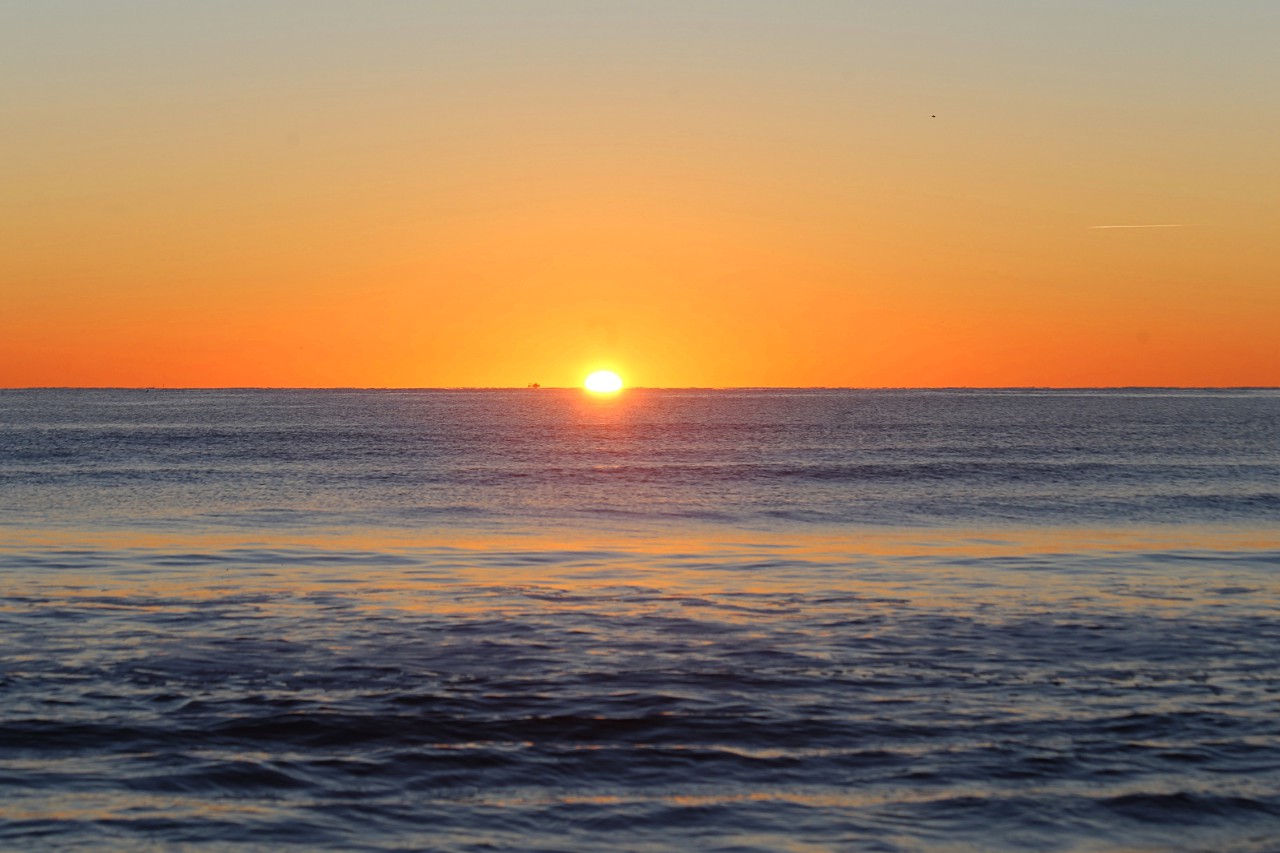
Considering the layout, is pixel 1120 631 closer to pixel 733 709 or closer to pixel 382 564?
pixel 733 709

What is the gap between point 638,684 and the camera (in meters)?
15.6

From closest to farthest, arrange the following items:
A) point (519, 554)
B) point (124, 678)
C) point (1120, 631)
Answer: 1. point (124, 678)
2. point (1120, 631)
3. point (519, 554)

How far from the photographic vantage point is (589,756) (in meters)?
12.7

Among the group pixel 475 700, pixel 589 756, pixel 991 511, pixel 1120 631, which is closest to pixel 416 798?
pixel 589 756

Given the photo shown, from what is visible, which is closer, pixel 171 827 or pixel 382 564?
pixel 171 827

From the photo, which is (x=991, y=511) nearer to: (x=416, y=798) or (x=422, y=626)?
(x=422, y=626)

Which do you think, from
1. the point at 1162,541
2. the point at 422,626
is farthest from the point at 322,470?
the point at 422,626

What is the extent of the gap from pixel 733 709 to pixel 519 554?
650 inches

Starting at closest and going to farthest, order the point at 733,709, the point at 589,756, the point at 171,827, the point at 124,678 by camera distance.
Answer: the point at 171,827, the point at 589,756, the point at 733,709, the point at 124,678

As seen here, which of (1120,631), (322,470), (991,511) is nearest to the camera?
(1120,631)

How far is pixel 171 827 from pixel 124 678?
5.60 metres

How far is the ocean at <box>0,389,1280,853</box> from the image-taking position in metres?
11.0

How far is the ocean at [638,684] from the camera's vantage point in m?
11.0

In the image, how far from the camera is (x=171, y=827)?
10.7 meters
